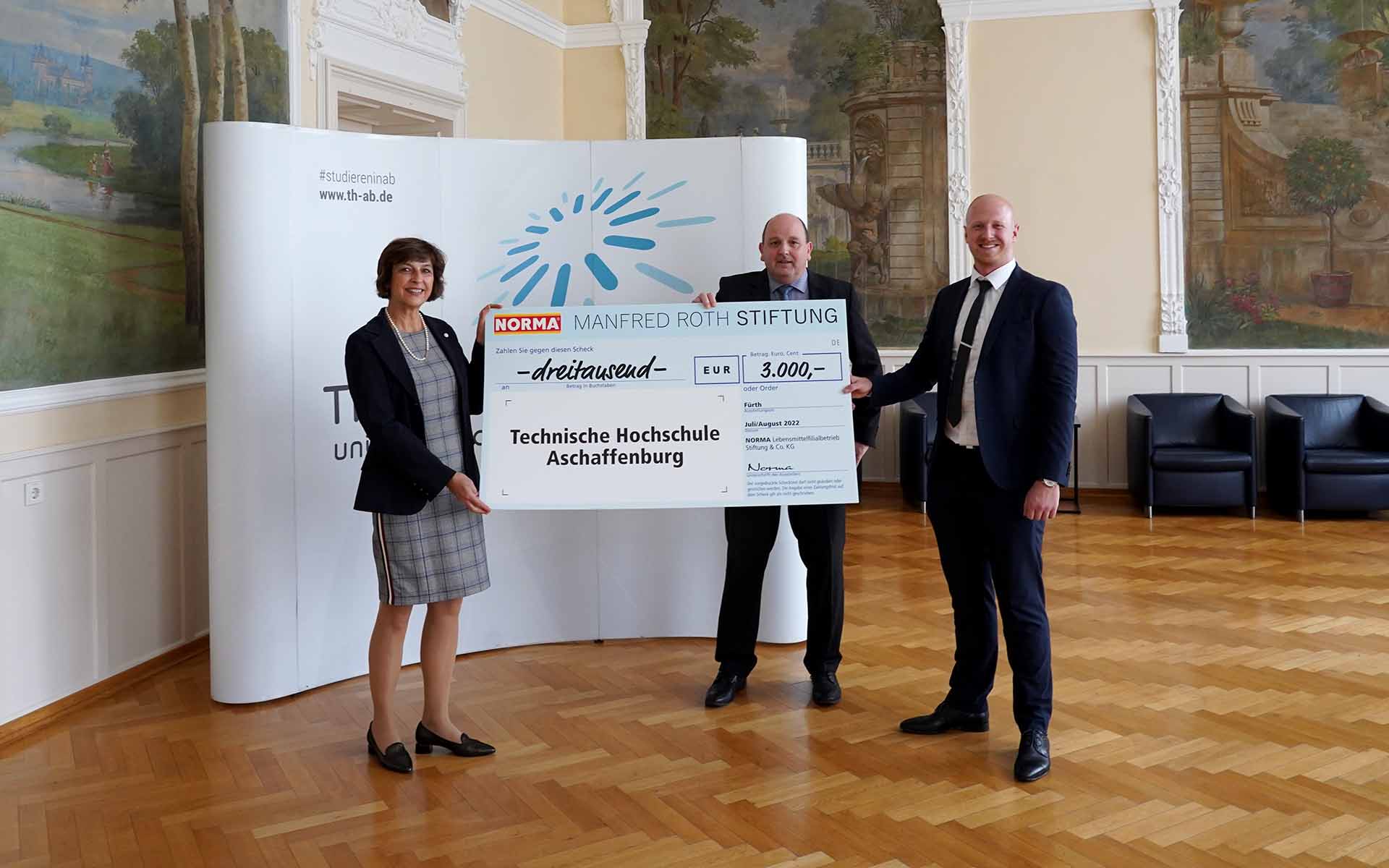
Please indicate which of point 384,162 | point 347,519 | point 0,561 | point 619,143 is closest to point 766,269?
point 619,143

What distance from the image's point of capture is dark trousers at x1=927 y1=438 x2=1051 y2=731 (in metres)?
3.70

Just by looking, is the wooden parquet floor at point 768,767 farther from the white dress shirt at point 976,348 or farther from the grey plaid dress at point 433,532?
the white dress shirt at point 976,348

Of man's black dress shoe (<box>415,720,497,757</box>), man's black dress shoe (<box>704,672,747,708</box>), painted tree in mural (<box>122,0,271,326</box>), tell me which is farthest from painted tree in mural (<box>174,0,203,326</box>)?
man's black dress shoe (<box>704,672,747,708</box>)

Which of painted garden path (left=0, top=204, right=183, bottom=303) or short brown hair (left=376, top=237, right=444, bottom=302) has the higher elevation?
painted garden path (left=0, top=204, right=183, bottom=303)

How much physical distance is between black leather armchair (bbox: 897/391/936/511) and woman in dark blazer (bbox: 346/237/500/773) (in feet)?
17.1

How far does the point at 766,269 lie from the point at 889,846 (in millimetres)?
2075

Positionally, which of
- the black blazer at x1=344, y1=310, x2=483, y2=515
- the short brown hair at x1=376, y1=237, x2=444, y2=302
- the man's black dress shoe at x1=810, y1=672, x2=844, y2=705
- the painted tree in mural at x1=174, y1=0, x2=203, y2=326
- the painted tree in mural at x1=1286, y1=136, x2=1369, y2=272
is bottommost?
the man's black dress shoe at x1=810, y1=672, x2=844, y2=705

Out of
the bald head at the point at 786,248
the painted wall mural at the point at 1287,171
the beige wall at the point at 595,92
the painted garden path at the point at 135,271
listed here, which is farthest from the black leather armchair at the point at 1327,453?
the painted garden path at the point at 135,271

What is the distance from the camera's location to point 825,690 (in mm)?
4371

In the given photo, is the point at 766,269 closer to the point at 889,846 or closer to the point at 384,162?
the point at 384,162

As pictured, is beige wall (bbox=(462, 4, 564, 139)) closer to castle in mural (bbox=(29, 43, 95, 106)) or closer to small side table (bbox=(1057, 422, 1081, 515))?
castle in mural (bbox=(29, 43, 95, 106))

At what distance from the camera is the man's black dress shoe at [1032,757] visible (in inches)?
141

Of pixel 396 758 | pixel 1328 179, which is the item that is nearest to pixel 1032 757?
pixel 396 758

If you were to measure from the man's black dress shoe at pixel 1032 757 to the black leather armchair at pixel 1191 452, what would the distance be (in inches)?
200
